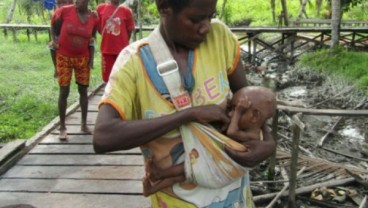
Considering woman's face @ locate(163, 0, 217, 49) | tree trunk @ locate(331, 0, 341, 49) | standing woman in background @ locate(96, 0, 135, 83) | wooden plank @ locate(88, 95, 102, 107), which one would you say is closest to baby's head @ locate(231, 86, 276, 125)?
woman's face @ locate(163, 0, 217, 49)

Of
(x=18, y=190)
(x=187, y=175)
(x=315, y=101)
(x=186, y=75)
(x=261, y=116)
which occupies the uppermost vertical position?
(x=186, y=75)

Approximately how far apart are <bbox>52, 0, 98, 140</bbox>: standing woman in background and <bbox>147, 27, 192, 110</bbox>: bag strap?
3.27m

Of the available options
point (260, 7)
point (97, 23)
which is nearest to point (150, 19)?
point (260, 7)

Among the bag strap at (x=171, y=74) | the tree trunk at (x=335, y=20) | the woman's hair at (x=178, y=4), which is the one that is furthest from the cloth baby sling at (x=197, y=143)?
the tree trunk at (x=335, y=20)

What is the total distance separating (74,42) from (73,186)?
154cm

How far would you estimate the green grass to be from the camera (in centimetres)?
577

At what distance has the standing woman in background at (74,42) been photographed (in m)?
4.39

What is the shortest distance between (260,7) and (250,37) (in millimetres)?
10845

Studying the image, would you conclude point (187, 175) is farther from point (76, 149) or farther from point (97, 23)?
point (97, 23)

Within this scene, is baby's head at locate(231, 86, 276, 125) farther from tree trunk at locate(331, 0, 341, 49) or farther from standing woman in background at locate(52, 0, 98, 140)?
tree trunk at locate(331, 0, 341, 49)

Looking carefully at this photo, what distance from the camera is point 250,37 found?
12773 millimetres

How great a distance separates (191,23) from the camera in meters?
1.29

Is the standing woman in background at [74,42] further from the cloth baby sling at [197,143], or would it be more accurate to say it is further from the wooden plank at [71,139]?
the cloth baby sling at [197,143]

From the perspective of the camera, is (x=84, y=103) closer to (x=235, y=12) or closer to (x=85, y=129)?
(x=85, y=129)
